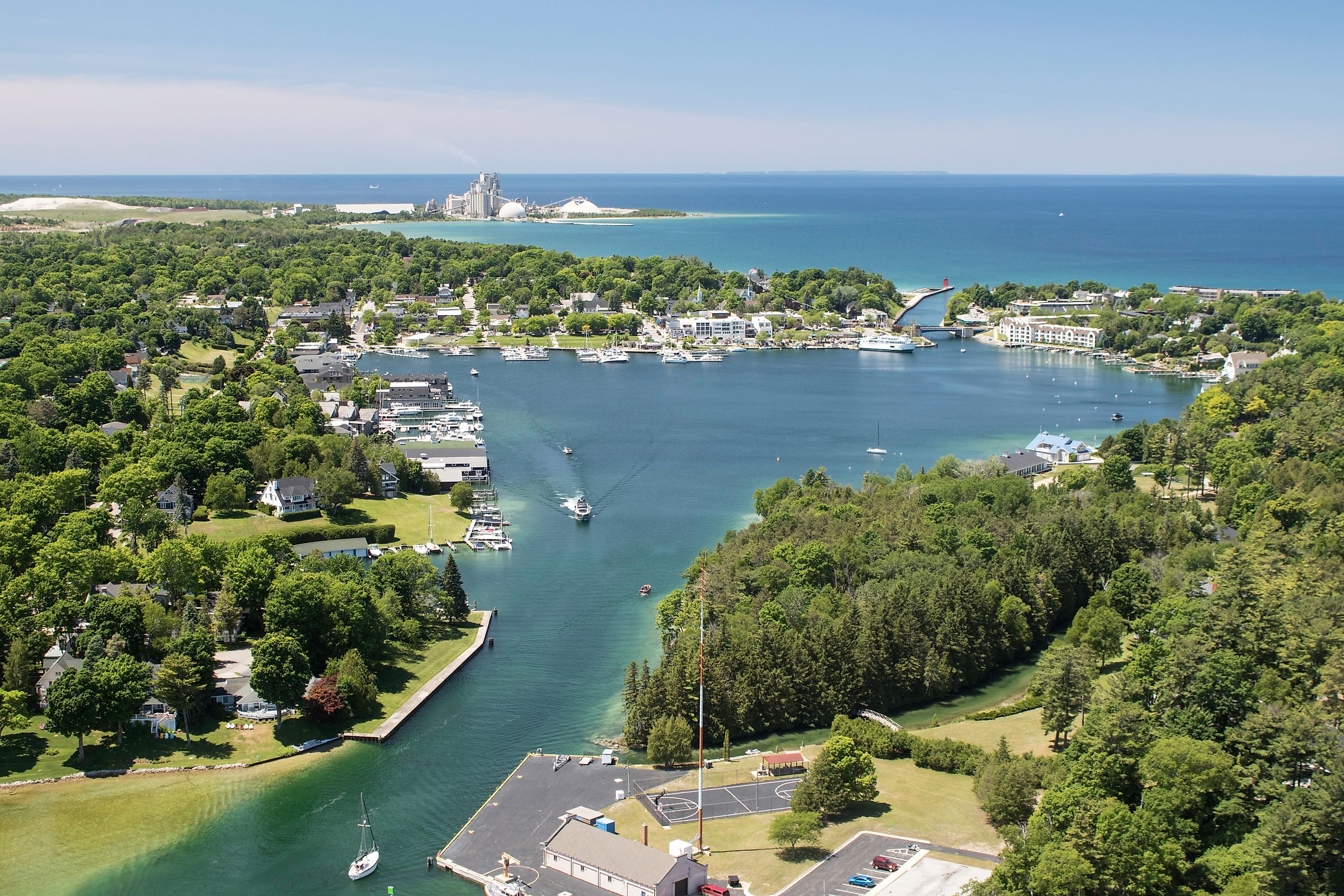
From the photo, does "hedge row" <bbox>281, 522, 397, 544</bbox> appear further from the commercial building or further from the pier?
the pier

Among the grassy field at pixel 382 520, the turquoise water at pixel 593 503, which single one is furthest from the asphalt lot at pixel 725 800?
the grassy field at pixel 382 520

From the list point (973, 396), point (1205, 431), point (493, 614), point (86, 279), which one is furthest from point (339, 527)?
point (86, 279)

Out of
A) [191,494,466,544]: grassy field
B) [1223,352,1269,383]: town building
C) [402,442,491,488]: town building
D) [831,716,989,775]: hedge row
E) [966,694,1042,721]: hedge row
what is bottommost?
[966,694,1042,721]: hedge row

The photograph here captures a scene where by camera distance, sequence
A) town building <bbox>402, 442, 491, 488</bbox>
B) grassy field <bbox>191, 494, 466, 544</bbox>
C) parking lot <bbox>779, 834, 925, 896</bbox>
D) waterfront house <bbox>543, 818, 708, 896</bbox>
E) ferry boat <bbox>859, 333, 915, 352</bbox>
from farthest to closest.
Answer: ferry boat <bbox>859, 333, 915, 352</bbox> → town building <bbox>402, 442, 491, 488</bbox> → grassy field <bbox>191, 494, 466, 544</bbox> → parking lot <bbox>779, 834, 925, 896</bbox> → waterfront house <bbox>543, 818, 708, 896</bbox>

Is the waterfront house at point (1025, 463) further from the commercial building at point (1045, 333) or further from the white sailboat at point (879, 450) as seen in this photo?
the commercial building at point (1045, 333)

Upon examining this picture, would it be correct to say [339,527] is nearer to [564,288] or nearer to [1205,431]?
[1205,431]

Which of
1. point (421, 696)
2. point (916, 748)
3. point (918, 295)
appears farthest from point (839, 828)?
point (918, 295)

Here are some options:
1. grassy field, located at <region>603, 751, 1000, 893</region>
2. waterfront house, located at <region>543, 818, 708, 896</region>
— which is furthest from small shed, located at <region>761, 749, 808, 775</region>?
waterfront house, located at <region>543, 818, 708, 896</region>
